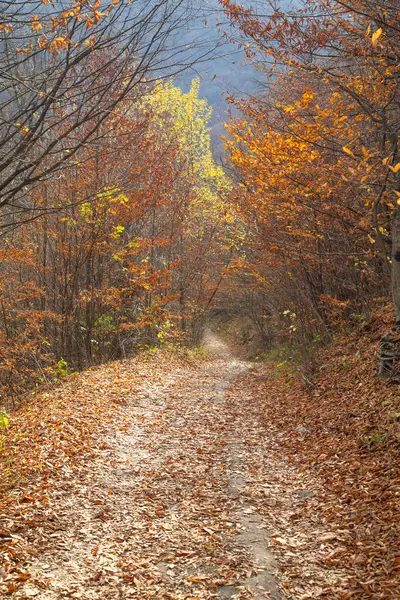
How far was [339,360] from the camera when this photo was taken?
864 cm

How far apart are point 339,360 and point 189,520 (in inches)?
205

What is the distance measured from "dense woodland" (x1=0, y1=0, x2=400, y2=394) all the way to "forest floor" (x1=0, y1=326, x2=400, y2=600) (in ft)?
8.82

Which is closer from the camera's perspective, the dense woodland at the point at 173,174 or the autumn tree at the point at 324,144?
the dense woodland at the point at 173,174

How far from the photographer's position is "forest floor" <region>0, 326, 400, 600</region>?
3.28m

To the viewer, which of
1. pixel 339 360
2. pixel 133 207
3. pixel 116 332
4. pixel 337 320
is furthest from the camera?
pixel 116 332

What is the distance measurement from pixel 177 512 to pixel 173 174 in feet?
37.3

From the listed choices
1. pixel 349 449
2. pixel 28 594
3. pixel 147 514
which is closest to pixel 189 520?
pixel 147 514

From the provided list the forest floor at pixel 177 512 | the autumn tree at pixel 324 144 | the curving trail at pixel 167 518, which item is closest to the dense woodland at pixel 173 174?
the autumn tree at pixel 324 144

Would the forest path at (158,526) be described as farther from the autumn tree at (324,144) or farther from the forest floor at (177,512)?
the autumn tree at (324,144)

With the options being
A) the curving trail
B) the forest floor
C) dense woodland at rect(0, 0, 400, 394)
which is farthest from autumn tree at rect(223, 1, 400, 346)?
the curving trail

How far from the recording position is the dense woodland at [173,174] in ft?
12.7

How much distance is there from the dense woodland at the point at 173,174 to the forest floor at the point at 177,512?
2.69m

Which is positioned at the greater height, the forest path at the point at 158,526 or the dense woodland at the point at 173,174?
the dense woodland at the point at 173,174

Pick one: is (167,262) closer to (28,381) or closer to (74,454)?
(28,381)
